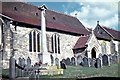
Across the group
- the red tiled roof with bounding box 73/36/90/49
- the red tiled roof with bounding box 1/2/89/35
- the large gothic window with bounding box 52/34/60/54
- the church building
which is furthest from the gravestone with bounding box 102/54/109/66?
the red tiled roof with bounding box 1/2/89/35

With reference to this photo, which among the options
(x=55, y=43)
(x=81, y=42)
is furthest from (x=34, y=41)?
(x=81, y=42)

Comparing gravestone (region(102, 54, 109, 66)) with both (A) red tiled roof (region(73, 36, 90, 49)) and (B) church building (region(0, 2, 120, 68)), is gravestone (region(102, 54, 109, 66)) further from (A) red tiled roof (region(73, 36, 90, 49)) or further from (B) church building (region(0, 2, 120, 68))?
(A) red tiled roof (region(73, 36, 90, 49))

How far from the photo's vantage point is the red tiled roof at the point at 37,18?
30672 millimetres

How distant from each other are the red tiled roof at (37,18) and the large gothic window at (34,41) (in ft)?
3.87

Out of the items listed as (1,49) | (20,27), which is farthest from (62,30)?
(1,49)

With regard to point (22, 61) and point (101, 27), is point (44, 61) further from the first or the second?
point (101, 27)

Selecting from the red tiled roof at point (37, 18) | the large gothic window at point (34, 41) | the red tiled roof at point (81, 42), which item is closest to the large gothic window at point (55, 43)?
the red tiled roof at point (37, 18)

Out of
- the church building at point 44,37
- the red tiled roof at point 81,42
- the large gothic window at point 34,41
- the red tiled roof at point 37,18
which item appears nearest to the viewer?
the church building at point 44,37

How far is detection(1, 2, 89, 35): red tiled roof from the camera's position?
30.7 metres

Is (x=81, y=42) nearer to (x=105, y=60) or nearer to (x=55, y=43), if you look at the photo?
(x=55, y=43)

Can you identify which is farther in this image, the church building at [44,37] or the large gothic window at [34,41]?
the large gothic window at [34,41]

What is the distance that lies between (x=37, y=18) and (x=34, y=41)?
12.2 ft

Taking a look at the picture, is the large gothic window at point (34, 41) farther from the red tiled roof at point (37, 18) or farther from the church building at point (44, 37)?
the red tiled roof at point (37, 18)

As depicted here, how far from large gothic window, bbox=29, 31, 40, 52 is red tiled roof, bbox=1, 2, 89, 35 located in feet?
3.87
